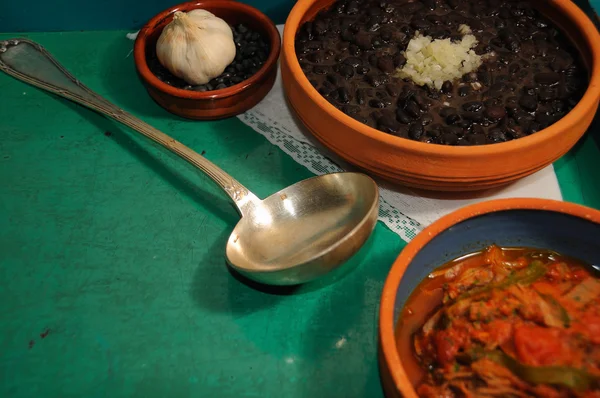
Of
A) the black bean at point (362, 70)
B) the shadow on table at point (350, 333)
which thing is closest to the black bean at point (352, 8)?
the black bean at point (362, 70)

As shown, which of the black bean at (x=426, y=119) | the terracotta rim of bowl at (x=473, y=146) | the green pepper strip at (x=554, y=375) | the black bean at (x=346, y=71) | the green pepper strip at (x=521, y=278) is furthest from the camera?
the black bean at (x=346, y=71)

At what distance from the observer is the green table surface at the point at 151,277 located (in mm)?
1085

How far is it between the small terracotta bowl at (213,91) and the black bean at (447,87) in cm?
44

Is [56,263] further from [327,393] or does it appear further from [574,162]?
[574,162]

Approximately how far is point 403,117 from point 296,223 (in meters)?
0.33

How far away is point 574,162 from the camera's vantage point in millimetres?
1390

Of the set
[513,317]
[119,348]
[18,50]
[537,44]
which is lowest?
[119,348]

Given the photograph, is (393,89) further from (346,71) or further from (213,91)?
(213,91)

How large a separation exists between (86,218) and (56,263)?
129mm

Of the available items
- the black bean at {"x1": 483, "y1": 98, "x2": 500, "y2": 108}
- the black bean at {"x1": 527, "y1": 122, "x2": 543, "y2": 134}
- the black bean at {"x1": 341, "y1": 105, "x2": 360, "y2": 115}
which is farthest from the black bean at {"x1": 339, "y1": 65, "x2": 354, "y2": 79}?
the black bean at {"x1": 527, "y1": 122, "x2": 543, "y2": 134}

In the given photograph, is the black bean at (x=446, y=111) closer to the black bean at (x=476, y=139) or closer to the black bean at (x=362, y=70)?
the black bean at (x=476, y=139)

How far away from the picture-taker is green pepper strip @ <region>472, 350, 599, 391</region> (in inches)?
33.3

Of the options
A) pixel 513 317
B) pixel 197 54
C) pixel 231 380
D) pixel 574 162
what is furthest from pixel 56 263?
pixel 574 162

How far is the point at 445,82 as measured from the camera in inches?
51.2
